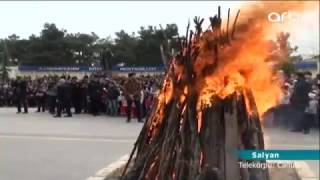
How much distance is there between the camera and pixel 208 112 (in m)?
5.64

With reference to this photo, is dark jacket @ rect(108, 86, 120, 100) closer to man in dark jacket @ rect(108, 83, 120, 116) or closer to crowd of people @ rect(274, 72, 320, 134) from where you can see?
man in dark jacket @ rect(108, 83, 120, 116)

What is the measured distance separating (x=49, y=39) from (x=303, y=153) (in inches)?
101

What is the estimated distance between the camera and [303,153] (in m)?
5.47

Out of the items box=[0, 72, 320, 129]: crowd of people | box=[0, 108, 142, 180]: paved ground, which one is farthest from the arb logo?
box=[0, 72, 320, 129]: crowd of people

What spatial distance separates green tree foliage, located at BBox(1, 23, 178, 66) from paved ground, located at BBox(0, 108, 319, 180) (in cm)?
132

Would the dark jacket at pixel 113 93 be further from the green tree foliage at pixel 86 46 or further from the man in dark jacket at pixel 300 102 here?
the green tree foliage at pixel 86 46

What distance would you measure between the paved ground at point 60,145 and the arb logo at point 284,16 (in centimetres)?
314

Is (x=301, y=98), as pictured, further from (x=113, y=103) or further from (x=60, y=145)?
(x=113, y=103)

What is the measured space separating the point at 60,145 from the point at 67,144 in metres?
0.20

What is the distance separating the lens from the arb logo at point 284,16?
4.95 metres

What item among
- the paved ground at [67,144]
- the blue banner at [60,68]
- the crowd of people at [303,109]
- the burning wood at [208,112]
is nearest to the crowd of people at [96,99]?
the crowd of people at [303,109]

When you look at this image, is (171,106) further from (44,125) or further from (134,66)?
(44,125)

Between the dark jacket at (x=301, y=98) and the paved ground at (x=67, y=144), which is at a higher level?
the dark jacket at (x=301, y=98)
